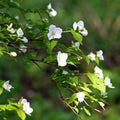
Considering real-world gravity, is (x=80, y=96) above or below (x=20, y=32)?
below

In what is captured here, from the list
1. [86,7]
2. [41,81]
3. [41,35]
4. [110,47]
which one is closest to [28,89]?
[41,81]

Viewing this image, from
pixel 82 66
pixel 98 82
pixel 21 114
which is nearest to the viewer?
pixel 21 114

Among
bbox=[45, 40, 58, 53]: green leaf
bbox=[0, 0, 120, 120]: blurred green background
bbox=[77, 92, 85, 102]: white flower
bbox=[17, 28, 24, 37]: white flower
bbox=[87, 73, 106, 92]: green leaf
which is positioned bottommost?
bbox=[77, 92, 85, 102]: white flower

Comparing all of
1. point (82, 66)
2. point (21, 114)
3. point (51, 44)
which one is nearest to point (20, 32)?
point (51, 44)

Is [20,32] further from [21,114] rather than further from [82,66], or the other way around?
[82,66]

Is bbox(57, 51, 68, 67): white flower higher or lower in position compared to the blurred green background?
lower

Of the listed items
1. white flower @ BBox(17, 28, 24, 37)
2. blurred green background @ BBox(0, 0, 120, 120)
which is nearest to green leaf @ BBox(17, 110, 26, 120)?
white flower @ BBox(17, 28, 24, 37)

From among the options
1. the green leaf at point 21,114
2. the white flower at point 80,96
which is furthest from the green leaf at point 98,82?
the green leaf at point 21,114

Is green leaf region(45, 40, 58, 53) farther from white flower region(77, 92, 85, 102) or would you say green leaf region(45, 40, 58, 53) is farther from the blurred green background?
the blurred green background
